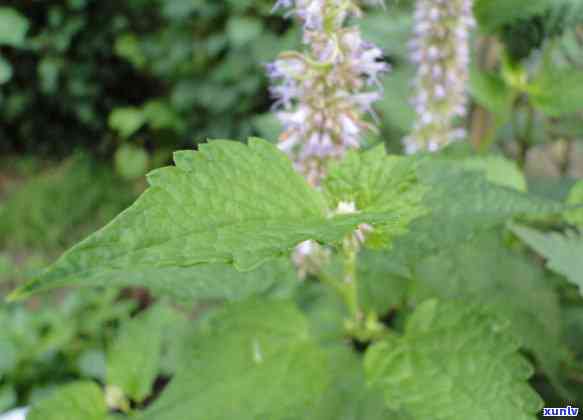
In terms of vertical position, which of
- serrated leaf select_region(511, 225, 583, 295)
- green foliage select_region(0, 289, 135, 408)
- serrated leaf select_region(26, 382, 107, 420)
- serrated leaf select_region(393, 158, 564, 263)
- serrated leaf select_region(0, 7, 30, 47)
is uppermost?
serrated leaf select_region(0, 7, 30, 47)

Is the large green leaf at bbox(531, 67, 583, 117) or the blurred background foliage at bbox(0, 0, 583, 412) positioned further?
the blurred background foliage at bbox(0, 0, 583, 412)

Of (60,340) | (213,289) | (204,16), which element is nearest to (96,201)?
(204,16)

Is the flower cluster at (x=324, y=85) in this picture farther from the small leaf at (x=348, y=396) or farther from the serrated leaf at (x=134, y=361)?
the serrated leaf at (x=134, y=361)

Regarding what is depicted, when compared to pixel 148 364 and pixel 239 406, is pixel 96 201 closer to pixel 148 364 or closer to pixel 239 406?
pixel 148 364

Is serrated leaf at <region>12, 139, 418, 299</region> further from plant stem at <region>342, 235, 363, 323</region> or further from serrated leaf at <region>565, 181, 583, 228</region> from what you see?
serrated leaf at <region>565, 181, 583, 228</region>

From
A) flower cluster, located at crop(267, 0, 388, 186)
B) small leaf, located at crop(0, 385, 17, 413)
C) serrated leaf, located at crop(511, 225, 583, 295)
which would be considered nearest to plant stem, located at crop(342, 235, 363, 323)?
flower cluster, located at crop(267, 0, 388, 186)

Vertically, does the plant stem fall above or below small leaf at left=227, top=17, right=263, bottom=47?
below
